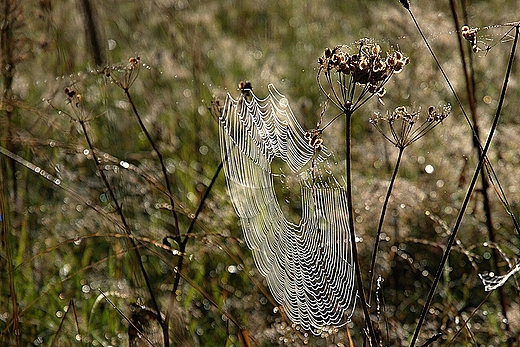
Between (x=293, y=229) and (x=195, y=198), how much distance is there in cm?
64

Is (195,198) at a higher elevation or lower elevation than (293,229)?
higher

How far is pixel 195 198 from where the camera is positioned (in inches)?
121

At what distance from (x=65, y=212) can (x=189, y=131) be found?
912mm

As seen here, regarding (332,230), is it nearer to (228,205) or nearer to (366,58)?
(228,205)

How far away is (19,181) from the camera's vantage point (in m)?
3.22

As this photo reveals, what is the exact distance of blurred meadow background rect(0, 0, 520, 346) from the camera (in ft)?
6.25

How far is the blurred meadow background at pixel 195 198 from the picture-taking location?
1.91 m

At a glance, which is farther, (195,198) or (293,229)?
(195,198)

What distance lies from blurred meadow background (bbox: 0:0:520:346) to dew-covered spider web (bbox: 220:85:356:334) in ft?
0.32

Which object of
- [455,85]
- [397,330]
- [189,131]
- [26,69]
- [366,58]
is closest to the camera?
[366,58]

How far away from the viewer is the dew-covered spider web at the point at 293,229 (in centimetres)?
196

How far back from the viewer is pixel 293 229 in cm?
258

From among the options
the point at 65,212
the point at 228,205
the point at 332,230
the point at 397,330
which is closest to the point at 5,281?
the point at 65,212

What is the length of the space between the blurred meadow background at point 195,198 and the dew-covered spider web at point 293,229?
10 cm
